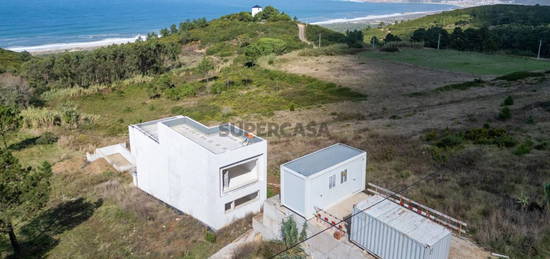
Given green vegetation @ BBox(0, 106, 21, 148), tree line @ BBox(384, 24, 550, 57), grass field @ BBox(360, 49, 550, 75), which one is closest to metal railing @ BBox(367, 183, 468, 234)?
green vegetation @ BBox(0, 106, 21, 148)

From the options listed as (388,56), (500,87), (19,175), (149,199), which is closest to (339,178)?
(149,199)

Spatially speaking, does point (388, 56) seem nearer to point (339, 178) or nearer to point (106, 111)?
point (106, 111)

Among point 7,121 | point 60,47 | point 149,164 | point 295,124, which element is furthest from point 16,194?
point 60,47

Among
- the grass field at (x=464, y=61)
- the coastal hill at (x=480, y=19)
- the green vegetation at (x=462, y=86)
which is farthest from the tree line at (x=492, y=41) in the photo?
the green vegetation at (x=462, y=86)

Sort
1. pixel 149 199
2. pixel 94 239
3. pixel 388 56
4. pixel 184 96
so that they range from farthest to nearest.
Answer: pixel 388 56, pixel 184 96, pixel 149 199, pixel 94 239

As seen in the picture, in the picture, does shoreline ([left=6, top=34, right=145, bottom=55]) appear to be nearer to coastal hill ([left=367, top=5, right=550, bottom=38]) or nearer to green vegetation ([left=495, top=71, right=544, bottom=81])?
coastal hill ([left=367, top=5, right=550, bottom=38])

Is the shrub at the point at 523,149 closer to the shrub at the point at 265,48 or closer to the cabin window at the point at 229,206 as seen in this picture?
the cabin window at the point at 229,206

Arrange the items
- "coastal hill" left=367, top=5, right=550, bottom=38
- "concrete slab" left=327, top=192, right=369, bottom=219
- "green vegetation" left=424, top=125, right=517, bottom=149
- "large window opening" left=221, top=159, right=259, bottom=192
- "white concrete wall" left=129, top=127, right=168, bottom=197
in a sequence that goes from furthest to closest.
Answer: "coastal hill" left=367, top=5, right=550, bottom=38 < "green vegetation" left=424, top=125, right=517, bottom=149 < "white concrete wall" left=129, top=127, right=168, bottom=197 < "large window opening" left=221, top=159, right=259, bottom=192 < "concrete slab" left=327, top=192, right=369, bottom=219
